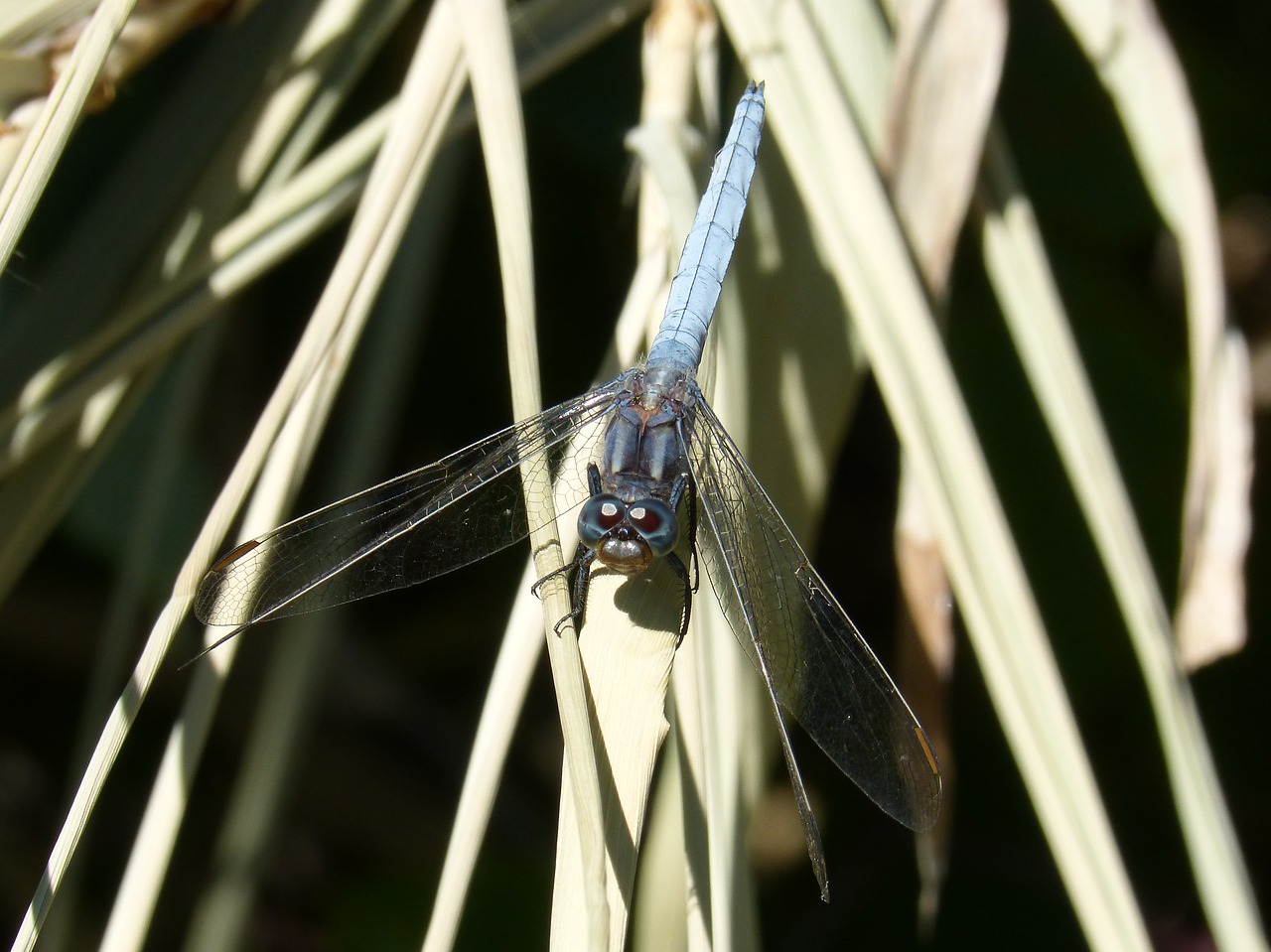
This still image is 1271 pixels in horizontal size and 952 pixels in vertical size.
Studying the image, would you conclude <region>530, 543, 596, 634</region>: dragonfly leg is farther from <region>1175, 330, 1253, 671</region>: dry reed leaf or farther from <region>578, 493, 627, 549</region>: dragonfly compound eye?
<region>1175, 330, 1253, 671</region>: dry reed leaf

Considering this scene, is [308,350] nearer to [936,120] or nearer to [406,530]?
[406,530]

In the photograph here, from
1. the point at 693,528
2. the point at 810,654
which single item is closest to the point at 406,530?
the point at 693,528

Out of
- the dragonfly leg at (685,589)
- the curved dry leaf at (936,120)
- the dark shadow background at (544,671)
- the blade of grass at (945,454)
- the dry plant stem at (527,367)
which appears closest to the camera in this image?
the dry plant stem at (527,367)

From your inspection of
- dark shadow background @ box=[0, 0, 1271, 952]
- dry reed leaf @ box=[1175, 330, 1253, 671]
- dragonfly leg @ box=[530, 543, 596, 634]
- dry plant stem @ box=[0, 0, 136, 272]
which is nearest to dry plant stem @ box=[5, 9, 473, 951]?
dry plant stem @ box=[0, 0, 136, 272]

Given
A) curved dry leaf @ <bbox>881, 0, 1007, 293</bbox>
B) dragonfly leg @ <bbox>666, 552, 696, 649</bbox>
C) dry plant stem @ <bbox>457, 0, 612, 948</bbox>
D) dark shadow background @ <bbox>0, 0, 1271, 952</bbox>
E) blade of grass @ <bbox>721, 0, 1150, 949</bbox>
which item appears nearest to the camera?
dry plant stem @ <bbox>457, 0, 612, 948</bbox>

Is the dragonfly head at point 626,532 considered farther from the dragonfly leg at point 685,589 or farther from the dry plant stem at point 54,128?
the dry plant stem at point 54,128

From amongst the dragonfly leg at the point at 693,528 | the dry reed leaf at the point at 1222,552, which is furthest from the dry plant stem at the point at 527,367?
the dry reed leaf at the point at 1222,552

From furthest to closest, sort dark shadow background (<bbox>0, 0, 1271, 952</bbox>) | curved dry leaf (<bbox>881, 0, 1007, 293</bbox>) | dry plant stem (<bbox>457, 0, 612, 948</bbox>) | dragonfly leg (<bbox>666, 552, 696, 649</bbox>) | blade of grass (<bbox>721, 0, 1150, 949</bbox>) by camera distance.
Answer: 1. dark shadow background (<bbox>0, 0, 1271, 952</bbox>)
2. curved dry leaf (<bbox>881, 0, 1007, 293</bbox>)
3. dragonfly leg (<bbox>666, 552, 696, 649</bbox>)
4. blade of grass (<bbox>721, 0, 1150, 949</bbox>)
5. dry plant stem (<bbox>457, 0, 612, 948</bbox>)
